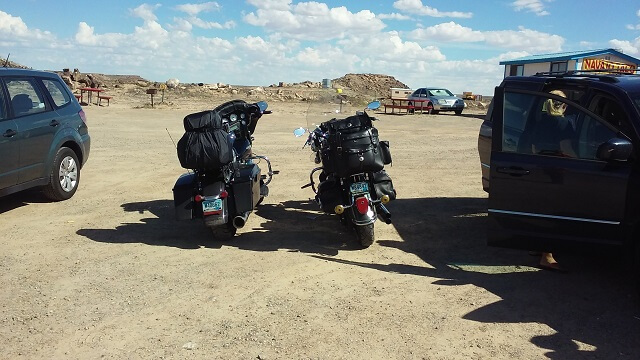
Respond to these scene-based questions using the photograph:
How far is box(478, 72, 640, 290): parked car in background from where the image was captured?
4.57 meters

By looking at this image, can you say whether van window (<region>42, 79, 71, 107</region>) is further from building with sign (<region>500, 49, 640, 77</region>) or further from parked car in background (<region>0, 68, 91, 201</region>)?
building with sign (<region>500, 49, 640, 77</region>)

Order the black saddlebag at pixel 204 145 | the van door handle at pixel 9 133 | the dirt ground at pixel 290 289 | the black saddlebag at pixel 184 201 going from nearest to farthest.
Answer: the dirt ground at pixel 290 289 → the black saddlebag at pixel 204 145 → the black saddlebag at pixel 184 201 → the van door handle at pixel 9 133

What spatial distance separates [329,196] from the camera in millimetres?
6199

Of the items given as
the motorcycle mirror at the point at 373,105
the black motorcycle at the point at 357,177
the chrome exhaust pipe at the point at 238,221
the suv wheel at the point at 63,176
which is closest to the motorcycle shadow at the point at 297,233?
the chrome exhaust pipe at the point at 238,221

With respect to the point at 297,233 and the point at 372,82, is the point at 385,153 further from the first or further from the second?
the point at 372,82

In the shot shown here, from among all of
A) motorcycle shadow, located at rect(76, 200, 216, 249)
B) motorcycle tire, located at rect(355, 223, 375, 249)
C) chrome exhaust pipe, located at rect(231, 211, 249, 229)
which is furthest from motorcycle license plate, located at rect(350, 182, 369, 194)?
motorcycle shadow, located at rect(76, 200, 216, 249)

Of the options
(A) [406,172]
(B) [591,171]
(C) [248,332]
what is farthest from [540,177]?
(A) [406,172]

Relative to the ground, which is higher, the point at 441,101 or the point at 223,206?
the point at 441,101

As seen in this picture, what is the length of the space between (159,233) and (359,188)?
104 inches

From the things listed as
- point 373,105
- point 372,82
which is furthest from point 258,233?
point 372,82

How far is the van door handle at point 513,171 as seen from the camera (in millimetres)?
5059

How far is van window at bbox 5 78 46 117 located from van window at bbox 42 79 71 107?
0.89 ft

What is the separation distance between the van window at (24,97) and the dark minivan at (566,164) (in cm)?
626

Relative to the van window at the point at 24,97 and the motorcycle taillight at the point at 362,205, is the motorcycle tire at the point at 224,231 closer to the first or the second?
the motorcycle taillight at the point at 362,205
